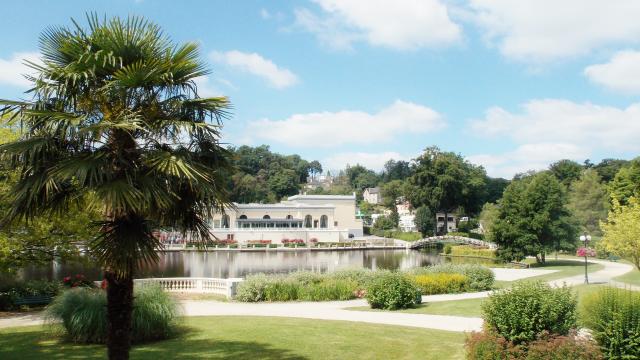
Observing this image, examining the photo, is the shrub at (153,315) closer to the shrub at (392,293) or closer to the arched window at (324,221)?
the shrub at (392,293)

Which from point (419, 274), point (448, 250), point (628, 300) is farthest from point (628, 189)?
point (628, 300)

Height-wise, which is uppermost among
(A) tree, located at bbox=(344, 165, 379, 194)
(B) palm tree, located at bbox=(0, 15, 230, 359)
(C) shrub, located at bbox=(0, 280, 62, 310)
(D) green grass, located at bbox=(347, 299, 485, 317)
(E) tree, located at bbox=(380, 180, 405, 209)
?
(A) tree, located at bbox=(344, 165, 379, 194)

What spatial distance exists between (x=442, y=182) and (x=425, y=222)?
22.3 feet

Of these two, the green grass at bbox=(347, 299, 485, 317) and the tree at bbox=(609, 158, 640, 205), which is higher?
the tree at bbox=(609, 158, 640, 205)

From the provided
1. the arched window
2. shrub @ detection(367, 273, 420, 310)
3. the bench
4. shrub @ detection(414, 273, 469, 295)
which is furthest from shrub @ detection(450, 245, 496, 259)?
the bench

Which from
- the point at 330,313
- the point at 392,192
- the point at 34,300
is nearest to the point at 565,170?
the point at 392,192

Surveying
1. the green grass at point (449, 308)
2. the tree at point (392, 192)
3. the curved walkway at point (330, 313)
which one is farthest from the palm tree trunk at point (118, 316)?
the tree at point (392, 192)

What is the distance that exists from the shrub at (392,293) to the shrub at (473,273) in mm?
5357

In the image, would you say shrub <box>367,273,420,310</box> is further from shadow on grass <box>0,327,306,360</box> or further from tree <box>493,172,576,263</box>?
tree <box>493,172,576,263</box>

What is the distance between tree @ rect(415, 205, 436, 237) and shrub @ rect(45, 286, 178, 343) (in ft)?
231

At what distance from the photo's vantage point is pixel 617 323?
26.4ft

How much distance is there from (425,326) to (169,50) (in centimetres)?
933

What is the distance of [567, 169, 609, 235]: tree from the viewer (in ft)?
187

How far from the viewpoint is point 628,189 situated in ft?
159
